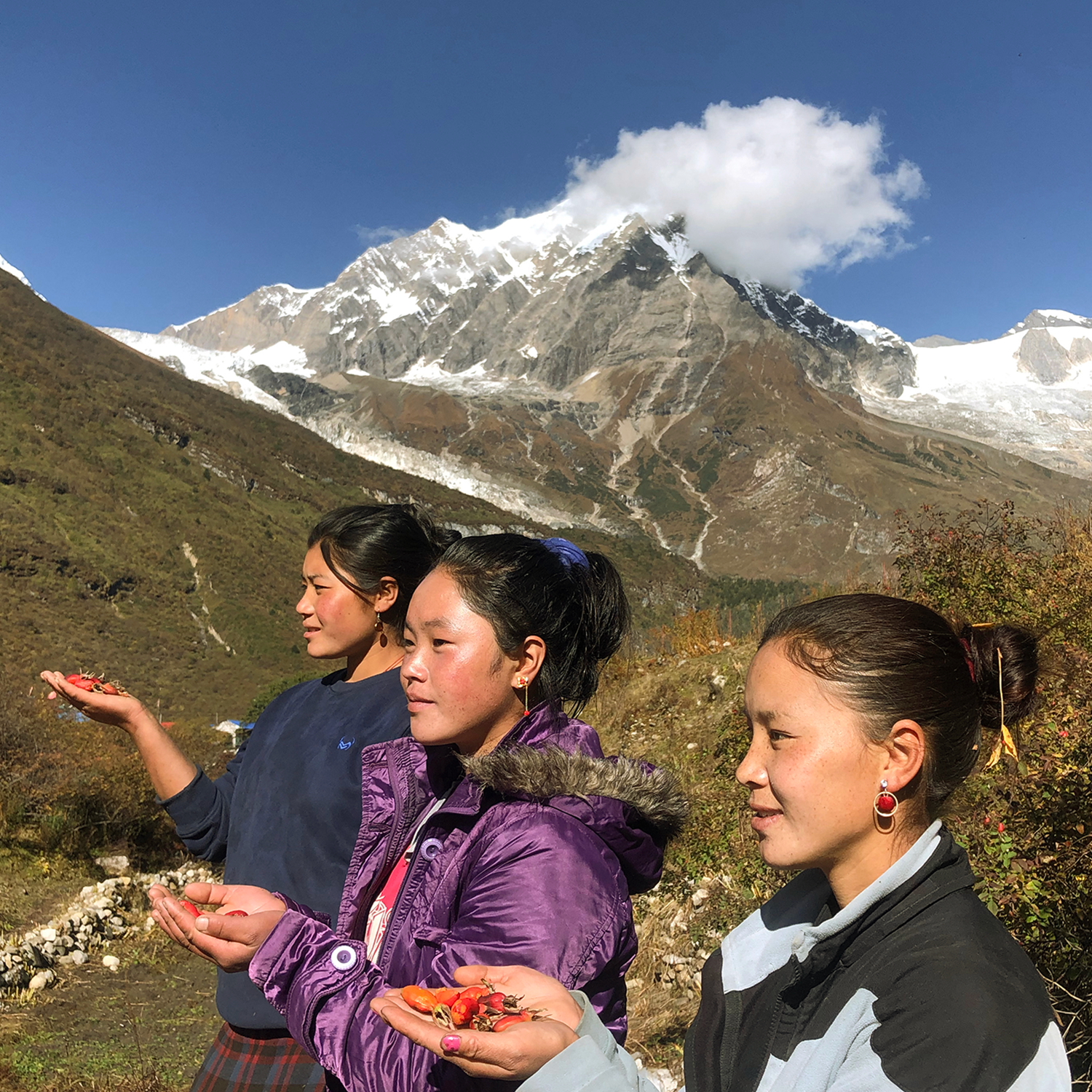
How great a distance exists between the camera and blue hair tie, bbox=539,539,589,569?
7.19ft

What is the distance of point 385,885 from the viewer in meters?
1.89

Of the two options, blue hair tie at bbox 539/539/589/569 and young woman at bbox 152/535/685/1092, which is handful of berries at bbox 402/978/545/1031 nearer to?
young woman at bbox 152/535/685/1092

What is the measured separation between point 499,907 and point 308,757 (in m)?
1.10

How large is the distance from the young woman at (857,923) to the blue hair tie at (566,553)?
0.63 meters

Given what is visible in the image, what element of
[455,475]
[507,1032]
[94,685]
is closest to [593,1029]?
[507,1032]

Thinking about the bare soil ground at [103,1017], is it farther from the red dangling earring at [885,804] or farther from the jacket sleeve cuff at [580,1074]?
the red dangling earring at [885,804]

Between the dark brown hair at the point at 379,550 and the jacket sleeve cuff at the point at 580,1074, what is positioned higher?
the dark brown hair at the point at 379,550

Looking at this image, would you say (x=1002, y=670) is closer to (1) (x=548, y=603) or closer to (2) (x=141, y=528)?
(1) (x=548, y=603)

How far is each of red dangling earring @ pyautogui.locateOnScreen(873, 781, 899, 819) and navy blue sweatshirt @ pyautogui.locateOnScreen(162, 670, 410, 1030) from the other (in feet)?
4.16

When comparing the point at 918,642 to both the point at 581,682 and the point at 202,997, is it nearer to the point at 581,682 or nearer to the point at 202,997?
the point at 581,682

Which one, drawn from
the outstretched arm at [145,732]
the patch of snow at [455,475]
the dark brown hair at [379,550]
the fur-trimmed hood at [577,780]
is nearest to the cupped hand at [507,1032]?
the fur-trimmed hood at [577,780]

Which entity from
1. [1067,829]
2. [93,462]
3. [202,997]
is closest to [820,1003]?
[1067,829]

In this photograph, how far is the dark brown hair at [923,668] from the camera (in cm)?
151

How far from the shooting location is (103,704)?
2742 millimetres
